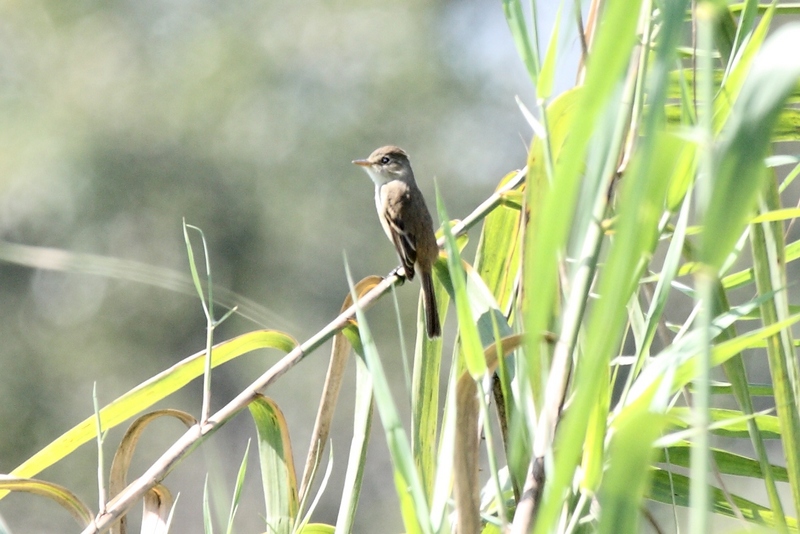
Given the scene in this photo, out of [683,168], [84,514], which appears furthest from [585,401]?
[84,514]

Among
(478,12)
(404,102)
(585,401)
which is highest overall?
(478,12)

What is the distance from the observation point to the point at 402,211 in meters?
3.86

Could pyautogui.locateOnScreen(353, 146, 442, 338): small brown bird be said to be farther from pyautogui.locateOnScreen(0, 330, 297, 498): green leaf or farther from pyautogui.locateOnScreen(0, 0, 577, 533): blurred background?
pyautogui.locateOnScreen(0, 0, 577, 533): blurred background

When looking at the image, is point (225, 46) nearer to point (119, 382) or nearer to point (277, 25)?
point (277, 25)

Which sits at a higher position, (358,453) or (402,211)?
(402,211)

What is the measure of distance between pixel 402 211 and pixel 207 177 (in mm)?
11438

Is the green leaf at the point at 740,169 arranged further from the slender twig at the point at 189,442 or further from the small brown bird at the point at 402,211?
the small brown bird at the point at 402,211

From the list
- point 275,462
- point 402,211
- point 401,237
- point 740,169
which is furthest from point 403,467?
point 402,211

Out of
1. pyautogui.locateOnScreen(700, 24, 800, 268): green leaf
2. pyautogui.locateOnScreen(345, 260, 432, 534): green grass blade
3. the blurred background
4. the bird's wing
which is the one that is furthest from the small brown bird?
the blurred background

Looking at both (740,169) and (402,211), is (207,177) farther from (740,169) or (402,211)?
(740,169)

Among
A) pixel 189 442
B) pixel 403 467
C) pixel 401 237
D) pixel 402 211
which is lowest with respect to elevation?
pixel 403 467

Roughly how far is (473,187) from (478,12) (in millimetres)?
4151

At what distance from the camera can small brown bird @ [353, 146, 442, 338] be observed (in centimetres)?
342

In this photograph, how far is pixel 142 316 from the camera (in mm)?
15227
